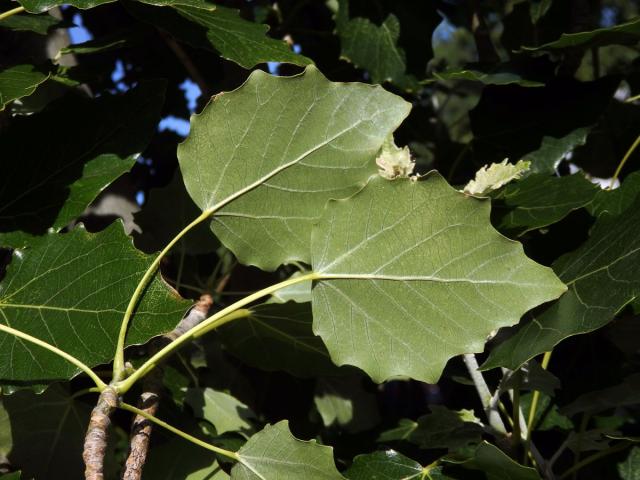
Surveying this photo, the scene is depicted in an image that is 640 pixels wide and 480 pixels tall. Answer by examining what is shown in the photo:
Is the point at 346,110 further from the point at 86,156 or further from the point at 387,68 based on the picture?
the point at 387,68

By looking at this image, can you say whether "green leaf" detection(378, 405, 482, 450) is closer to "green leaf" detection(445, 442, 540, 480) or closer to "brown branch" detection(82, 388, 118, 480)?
"green leaf" detection(445, 442, 540, 480)

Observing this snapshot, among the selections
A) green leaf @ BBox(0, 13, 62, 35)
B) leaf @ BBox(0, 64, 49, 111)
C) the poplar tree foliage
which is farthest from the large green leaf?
green leaf @ BBox(0, 13, 62, 35)

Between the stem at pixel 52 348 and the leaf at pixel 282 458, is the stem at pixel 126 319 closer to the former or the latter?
the stem at pixel 52 348

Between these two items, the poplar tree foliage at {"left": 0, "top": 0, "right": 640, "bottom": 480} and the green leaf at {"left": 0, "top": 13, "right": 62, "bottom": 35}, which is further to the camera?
the green leaf at {"left": 0, "top": 13, "right": 62, "bottom": 35}

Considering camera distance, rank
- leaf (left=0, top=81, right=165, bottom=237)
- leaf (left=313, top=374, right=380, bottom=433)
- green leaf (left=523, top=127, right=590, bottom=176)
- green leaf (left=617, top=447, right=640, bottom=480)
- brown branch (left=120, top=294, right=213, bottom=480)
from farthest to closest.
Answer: leaf (left=313, top=374, right=380, bottom=433) → green leaf (left=523, top=127, right=590, bottom=176) → green leaf (left=617, top=447, right=640, bottom=480) → leaf (left=0, top=81, right=165, bottom=237) → brown branch (left=120, top=294, right=213, bottom=480)

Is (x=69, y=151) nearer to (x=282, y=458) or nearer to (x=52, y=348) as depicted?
(x=52, y=348)

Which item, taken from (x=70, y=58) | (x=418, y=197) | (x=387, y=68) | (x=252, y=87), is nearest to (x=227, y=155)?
(x=252, y=87)

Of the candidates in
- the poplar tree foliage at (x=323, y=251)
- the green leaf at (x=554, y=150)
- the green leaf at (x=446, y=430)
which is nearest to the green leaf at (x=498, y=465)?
the poplar tree foliage at (x=323, y=251)
